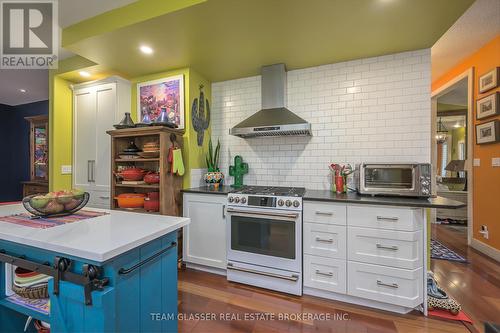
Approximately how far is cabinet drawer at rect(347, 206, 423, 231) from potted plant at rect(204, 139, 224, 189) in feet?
5.35

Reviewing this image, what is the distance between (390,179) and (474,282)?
4.87ft

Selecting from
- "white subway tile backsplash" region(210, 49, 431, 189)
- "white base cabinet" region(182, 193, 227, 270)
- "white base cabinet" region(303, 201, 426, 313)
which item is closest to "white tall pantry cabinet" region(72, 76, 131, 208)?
"white base cabinet" region(182, 193, 227, 270)

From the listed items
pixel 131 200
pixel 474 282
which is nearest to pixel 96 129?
pixel 131 200

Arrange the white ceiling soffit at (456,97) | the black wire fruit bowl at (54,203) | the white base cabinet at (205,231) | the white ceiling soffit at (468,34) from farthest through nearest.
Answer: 1. the white ceiling soffit at (456,97)
2. the white base cabinet at (205,231)
3. the white ceiling soffit at (468,34)
4. the black wire fruit bowl at (54,203)

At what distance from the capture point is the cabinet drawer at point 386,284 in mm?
1744

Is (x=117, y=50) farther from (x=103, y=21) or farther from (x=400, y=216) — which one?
(x=400, y=216)

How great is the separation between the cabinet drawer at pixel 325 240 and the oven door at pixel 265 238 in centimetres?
8

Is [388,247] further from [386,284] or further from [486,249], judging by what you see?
[486,249]

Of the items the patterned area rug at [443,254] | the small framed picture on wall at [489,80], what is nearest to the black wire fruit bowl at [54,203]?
the patterned area rug at [443,254]

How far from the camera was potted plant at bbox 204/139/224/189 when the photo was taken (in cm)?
287

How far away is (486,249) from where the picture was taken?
9.66ft

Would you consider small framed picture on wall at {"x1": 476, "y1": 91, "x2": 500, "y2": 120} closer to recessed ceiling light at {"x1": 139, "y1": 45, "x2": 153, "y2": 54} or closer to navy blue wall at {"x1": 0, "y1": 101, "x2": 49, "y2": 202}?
recessed ceiling light at {"x1": 139, "y1": 45, "x2": 153, "y2": 54}

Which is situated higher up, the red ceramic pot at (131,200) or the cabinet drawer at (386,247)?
the red ceramic pot at (131,200)

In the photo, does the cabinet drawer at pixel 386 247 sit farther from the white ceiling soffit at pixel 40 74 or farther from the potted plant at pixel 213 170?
the white ceiling soffit at pixel 40 74
